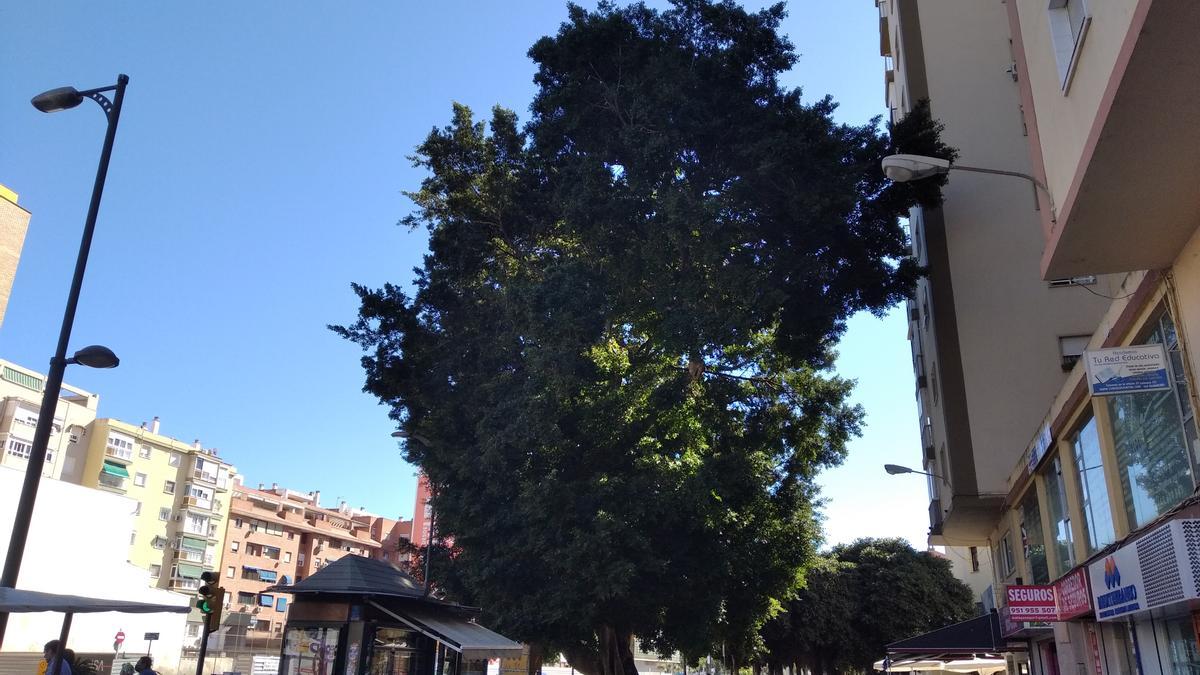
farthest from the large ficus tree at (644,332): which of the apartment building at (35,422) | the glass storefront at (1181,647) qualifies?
the apartment building at (35,422)

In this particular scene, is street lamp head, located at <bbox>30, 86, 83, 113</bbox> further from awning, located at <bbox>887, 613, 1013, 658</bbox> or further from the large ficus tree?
awning, located at <bbox>887, 613, 1013, 658</bbox>

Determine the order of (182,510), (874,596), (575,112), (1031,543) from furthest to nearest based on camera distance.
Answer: (182,510) → (874,596) → (575,112) → (1031,543)

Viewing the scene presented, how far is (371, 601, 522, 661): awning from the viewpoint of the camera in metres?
13.9

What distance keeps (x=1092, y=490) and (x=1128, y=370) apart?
12.5 feet

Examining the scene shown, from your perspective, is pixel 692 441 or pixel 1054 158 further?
pixel 692 441

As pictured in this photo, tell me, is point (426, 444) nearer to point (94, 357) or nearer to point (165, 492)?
point (94, 357)

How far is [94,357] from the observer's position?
29.4ft

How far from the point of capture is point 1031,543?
50.1ft

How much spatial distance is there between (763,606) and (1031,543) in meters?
7.85

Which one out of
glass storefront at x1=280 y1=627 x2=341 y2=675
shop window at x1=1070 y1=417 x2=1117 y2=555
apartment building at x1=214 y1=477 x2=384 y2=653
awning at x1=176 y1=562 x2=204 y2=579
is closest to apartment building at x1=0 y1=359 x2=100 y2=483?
awning at x1=176 y1=562 x2=204 y2=579

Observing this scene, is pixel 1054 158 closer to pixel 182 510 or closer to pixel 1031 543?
pixel 1031 543

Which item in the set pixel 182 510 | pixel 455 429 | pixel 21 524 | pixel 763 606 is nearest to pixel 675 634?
pixel 763 606

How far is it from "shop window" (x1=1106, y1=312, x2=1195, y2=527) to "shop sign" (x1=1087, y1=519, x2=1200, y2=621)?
665 mm

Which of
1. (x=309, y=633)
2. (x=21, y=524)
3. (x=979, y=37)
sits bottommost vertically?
(x=309, y=633)
